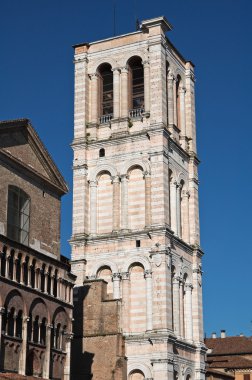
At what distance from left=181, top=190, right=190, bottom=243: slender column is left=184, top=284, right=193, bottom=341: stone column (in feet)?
11.4

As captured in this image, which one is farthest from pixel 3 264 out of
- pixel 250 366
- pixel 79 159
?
pixel 250 366

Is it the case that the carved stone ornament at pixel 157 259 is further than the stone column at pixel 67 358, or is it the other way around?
the carved stone ornament at pixel 157 259

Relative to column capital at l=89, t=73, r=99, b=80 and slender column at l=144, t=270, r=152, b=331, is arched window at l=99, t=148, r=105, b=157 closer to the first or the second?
column capital at l=89, t=73, r=99, b=80

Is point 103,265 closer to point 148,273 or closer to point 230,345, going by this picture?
point 148,273

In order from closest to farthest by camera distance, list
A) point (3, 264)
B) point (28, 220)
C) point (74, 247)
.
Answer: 1. point (3, 264)
2. point (28, 220)
3. point (74, 247)

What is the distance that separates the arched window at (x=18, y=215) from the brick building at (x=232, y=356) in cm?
3343

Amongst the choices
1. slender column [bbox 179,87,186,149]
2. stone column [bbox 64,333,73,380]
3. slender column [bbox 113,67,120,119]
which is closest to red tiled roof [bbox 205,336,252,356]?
slender column [bbox 179,87,186,149]

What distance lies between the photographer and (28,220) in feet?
140

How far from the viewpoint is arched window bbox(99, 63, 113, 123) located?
5772 cm

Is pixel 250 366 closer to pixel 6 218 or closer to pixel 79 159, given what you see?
pixel 79 159

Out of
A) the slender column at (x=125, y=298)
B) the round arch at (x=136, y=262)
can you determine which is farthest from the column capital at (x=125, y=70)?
the slender column at (x=125, y=298)

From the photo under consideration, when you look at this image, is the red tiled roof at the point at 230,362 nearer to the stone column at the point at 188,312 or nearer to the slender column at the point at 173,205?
the stone column at the point at 188,312

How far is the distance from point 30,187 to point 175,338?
46.5 ft

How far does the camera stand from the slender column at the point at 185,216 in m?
55.6
